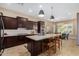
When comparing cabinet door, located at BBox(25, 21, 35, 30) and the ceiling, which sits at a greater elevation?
the ceiling

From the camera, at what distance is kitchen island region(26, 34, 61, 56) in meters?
2.34

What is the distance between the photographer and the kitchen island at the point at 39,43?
2.34m

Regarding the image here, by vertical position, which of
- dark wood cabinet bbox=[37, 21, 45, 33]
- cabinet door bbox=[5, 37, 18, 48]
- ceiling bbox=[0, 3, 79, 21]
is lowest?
cabinet door bbox=[5, 37, 18, 48]

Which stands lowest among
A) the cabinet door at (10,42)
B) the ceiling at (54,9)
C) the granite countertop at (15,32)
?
the cabinet door at (10,42)

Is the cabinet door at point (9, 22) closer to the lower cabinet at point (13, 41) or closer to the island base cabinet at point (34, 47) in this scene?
the lower cabinet at point (13, 41)

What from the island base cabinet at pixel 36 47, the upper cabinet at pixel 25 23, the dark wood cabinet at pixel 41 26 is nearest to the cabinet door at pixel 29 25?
the upper cabinet at pixel 25 23

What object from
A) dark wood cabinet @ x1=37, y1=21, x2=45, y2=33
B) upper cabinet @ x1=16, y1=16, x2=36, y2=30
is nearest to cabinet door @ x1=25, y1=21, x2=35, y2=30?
upper cabinet @ x1=16, y1=16, x2=36, y2=30

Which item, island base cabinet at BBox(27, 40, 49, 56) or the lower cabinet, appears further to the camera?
island base cabinet at BBox(27, 40, 49, 56)

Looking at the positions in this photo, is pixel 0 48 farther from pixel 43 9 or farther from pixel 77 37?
pixel 77 37

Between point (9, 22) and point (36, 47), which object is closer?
point (9, 22)

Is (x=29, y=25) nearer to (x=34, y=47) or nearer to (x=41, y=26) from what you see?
(x=41, y=26)

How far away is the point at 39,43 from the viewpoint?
93.0 inches

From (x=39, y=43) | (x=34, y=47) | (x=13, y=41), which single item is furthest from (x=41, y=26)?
(x=13, y=41)

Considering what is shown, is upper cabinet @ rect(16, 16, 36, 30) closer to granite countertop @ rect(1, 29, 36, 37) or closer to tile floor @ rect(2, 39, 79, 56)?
granite countertop @ rect(1, 29, 36, 37)
